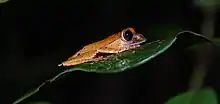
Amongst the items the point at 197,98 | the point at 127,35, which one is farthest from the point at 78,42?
the point at 197,98

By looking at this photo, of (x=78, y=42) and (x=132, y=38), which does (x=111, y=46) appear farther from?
(x=78, y=42)

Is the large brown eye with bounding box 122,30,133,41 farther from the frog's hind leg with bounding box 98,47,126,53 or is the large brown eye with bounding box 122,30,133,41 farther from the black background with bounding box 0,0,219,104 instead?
the black background with bounding box 0,0,219,104

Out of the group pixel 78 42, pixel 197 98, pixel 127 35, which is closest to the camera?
pixel 197 98

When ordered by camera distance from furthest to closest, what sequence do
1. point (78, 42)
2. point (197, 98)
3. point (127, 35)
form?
point (78, 42) → point (127, 35) → point (197, 98)

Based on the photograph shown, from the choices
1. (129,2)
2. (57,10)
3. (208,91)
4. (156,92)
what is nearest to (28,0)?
(57,10)

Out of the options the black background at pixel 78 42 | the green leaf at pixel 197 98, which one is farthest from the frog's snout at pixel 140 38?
the black background at pixel 78 42

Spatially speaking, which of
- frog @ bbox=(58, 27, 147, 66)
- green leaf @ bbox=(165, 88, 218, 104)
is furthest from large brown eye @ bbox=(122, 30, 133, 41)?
green leaf @ bbox=(165, 88, 218, 104)

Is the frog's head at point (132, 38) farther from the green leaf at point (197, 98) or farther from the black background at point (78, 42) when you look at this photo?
the black background at point (78, 42)
